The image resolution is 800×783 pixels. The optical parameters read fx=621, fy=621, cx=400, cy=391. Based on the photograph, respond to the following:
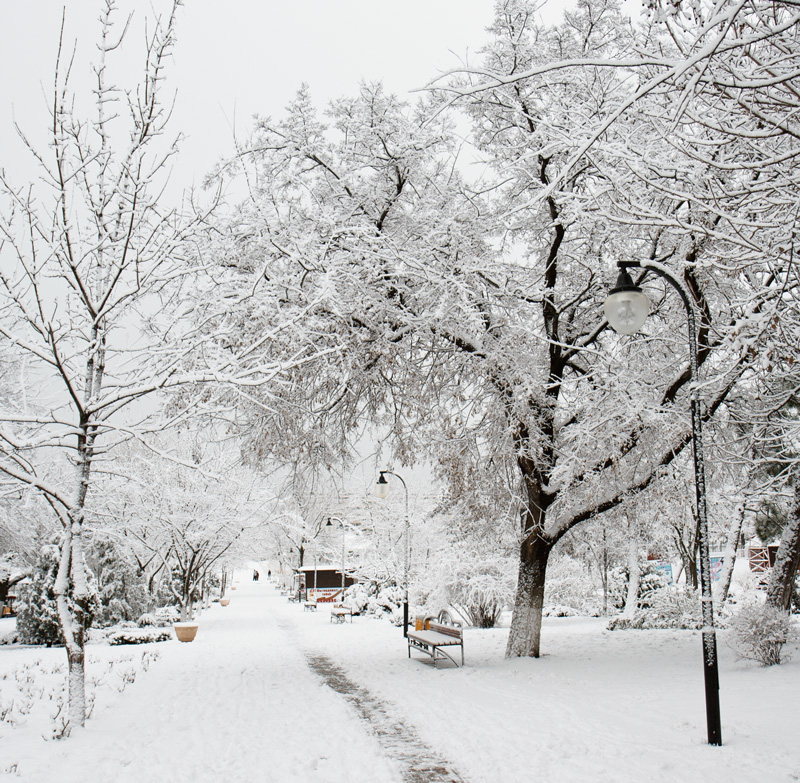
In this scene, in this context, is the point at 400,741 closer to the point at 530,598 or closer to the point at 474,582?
A: the point at 530,598

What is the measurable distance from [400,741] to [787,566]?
31.4 feet

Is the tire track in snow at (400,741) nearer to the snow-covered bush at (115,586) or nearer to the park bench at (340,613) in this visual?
the snow-covered bush at (115,586)

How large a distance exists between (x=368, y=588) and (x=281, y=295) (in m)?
29.0

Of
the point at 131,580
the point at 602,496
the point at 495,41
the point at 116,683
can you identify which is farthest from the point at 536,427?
the point at 131,580

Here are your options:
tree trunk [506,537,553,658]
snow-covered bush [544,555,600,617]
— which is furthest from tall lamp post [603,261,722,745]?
snow-covered bush [544,555,600,617]

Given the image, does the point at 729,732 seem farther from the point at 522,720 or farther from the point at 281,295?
the point at 281,295

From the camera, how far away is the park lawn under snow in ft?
18.7

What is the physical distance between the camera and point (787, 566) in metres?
12.4

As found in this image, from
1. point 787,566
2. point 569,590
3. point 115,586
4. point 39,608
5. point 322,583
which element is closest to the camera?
point 787,566

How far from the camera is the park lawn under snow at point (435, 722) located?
5703mm

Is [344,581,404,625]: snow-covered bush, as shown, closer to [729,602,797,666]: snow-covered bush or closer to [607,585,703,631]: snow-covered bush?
[607,585,703,631]: snow-covered bush

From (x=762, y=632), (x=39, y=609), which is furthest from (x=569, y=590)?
(x=39, y=609)

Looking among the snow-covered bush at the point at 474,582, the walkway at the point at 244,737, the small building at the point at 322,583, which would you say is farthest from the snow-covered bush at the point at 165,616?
the small building at the point at 322,583

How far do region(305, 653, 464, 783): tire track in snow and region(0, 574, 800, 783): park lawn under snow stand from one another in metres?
0.10
